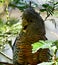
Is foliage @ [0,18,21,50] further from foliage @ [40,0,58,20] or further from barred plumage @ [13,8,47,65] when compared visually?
barred plumage @ [13,8,47,65]

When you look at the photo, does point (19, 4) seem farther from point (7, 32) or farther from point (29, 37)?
point (29, 37)

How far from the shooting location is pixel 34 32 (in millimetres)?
892

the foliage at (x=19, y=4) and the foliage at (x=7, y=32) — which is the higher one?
the foliage at (x=19, y=4)

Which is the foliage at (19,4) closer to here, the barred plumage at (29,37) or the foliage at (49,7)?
the foliage at (49,7)

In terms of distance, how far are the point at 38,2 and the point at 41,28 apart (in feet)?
1.90

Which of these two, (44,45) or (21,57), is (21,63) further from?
(44,45)

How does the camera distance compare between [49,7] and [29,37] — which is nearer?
[29,37]

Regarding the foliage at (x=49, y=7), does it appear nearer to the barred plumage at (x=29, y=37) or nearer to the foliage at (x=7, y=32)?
the foliage at (x=7, y=32)

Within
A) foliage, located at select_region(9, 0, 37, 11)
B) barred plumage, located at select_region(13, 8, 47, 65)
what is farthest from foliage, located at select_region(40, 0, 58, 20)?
barred plumage, located at select_region(13, 8, 47, 65)

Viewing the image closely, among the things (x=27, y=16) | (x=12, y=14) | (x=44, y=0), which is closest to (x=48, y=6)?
(x=44, y=0)

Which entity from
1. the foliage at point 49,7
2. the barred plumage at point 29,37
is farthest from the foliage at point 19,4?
the barred plumage at point 29,37

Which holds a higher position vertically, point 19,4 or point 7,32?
point 19,4

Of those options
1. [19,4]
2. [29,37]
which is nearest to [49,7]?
[19,4]

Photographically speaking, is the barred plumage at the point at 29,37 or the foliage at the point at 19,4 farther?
the foliage at the point at 19,4
